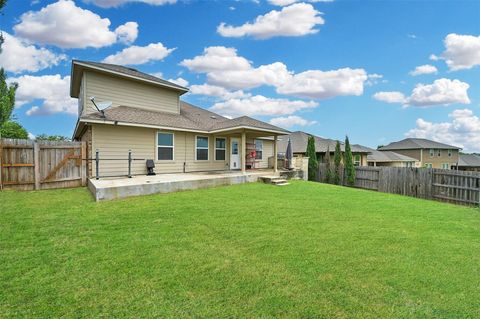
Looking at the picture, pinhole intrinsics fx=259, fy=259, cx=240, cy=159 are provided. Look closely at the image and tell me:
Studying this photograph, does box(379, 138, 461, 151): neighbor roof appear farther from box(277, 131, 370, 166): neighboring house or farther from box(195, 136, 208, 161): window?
box(195, 136, 208, 161): window

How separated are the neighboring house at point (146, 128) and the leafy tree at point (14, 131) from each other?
16.4m

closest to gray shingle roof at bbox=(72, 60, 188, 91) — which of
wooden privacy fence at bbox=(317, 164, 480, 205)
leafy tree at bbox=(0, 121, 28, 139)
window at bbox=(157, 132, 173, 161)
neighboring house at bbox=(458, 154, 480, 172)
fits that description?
window at bbox=(157, 132, 173, 161)

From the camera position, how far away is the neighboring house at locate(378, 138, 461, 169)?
123 ft

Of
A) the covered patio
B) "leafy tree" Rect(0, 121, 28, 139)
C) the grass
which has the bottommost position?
the grass

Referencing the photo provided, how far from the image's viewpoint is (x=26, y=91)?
1952cm

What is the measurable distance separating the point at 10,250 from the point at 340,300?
4.77 metres

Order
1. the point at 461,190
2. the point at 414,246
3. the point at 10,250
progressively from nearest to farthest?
the point at 10,250 < the point at 414,246 < the point at 461,190

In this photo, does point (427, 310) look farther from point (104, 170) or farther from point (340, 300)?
point (104, 170)

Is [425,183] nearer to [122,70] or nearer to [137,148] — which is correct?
[137,148]

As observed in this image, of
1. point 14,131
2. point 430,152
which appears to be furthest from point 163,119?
point 430,152

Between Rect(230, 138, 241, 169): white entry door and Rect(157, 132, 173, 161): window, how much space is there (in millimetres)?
3886

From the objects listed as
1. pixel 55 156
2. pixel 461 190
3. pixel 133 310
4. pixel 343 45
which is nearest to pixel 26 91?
pixel 55 156

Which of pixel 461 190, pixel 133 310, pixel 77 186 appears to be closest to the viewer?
pixel 133 310

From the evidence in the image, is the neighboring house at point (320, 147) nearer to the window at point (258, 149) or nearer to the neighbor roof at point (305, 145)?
the neighbor roof at point (305, 145)
